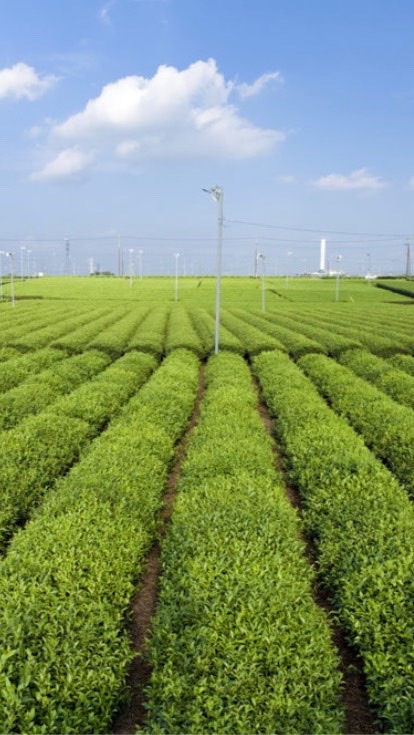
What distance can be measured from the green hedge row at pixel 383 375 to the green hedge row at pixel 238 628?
947 centimetres

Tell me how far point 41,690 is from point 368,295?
78.1m

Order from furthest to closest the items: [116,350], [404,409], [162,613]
→ [116,350] < [404,409] < [162,613]

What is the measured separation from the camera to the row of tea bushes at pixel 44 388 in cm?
1316

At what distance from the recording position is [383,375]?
1839 cm

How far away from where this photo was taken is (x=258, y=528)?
6.58 meters

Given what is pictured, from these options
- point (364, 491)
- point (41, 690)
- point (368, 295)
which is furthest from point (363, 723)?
point (368, 295)

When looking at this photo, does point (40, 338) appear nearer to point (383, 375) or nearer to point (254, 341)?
point (254, 341)

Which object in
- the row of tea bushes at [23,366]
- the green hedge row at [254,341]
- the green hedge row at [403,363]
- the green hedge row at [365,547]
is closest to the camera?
the green hedge row at [365,547]

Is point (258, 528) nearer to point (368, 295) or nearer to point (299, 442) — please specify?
point (299, 442)

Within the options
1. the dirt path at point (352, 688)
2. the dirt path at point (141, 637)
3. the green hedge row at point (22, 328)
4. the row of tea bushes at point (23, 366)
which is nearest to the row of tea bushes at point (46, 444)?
the dirt path at point (141, 637)

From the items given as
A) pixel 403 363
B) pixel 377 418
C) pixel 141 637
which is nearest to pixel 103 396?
pixel 377 418

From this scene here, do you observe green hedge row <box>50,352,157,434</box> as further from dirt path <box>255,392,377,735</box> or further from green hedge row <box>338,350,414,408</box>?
green hedge row <box>338,350,414,408</box>

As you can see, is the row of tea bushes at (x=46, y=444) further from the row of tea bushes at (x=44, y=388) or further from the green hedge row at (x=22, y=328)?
the green hedge row at (x=22, y=328)

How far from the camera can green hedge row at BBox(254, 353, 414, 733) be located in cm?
470
